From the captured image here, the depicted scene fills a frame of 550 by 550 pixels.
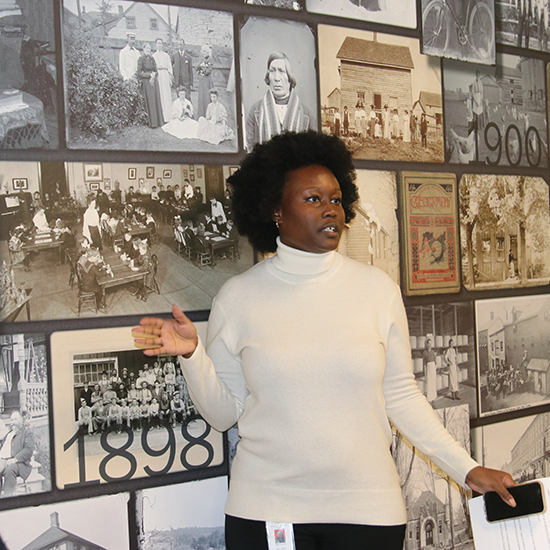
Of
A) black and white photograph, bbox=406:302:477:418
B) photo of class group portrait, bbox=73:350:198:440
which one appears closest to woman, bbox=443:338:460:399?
black and white photograph, bbox=406:302:477:418

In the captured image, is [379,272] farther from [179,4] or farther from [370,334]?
[179,4]

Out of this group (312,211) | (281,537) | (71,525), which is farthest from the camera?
(71,525)

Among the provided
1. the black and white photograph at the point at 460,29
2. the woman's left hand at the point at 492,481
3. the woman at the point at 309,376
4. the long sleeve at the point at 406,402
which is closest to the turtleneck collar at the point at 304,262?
the woman at the point at 309,376

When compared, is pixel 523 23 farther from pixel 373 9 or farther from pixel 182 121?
pixel 182 121

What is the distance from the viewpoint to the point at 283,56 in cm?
158

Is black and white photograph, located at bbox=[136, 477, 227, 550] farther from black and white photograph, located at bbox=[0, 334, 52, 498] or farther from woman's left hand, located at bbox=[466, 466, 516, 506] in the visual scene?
woman's left hand, located at bbox=[466, 466, 516, 506]

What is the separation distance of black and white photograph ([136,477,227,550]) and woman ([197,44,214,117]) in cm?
101

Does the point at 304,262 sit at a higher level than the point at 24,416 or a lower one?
higher

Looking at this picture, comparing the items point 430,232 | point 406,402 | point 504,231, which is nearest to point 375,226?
point 430,232

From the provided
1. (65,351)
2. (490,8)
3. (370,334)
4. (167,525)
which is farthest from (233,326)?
(490,8)

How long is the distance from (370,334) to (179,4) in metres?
1.00

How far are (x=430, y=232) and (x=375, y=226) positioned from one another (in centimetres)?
21

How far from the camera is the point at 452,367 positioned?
5.98ft

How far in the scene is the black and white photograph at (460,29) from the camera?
5.93 feet
